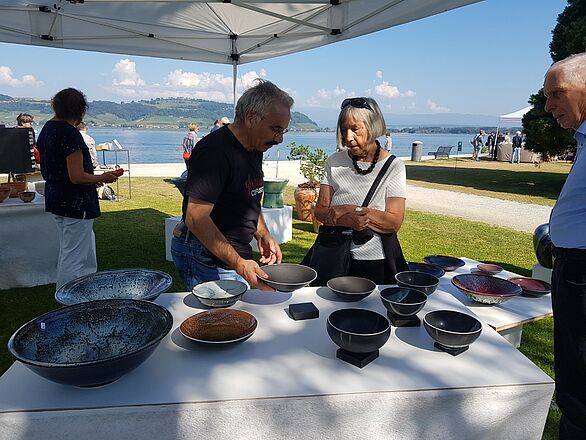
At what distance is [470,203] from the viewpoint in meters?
8.60

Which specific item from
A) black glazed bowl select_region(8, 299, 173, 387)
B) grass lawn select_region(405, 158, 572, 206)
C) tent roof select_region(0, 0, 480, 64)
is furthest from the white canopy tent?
grass lawn select_region(405, 158, 572, 206)

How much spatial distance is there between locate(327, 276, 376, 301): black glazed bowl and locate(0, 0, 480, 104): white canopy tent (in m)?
2.38

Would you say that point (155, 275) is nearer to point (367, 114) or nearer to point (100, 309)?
point (100, 309)

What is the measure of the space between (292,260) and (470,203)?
5.55 meters

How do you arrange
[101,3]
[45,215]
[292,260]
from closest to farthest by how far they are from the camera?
[45,215], [101,3], [292,260]

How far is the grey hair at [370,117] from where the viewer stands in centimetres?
186

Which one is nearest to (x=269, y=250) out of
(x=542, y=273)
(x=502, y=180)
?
(x=542, y=273)

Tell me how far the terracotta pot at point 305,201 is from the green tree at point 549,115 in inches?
283

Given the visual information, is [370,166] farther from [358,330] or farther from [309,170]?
[309,170]

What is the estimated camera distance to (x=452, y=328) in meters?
1.31

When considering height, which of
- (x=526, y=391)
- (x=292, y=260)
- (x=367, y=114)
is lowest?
(x=292, y=260)

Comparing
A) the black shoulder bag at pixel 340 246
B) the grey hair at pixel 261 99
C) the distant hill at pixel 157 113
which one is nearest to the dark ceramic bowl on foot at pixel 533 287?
the black shoulder bag at pixel 340 246

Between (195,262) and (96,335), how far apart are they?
0.61 metres

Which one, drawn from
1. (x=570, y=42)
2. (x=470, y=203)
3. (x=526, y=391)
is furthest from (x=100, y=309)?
(x=570, y=42)
